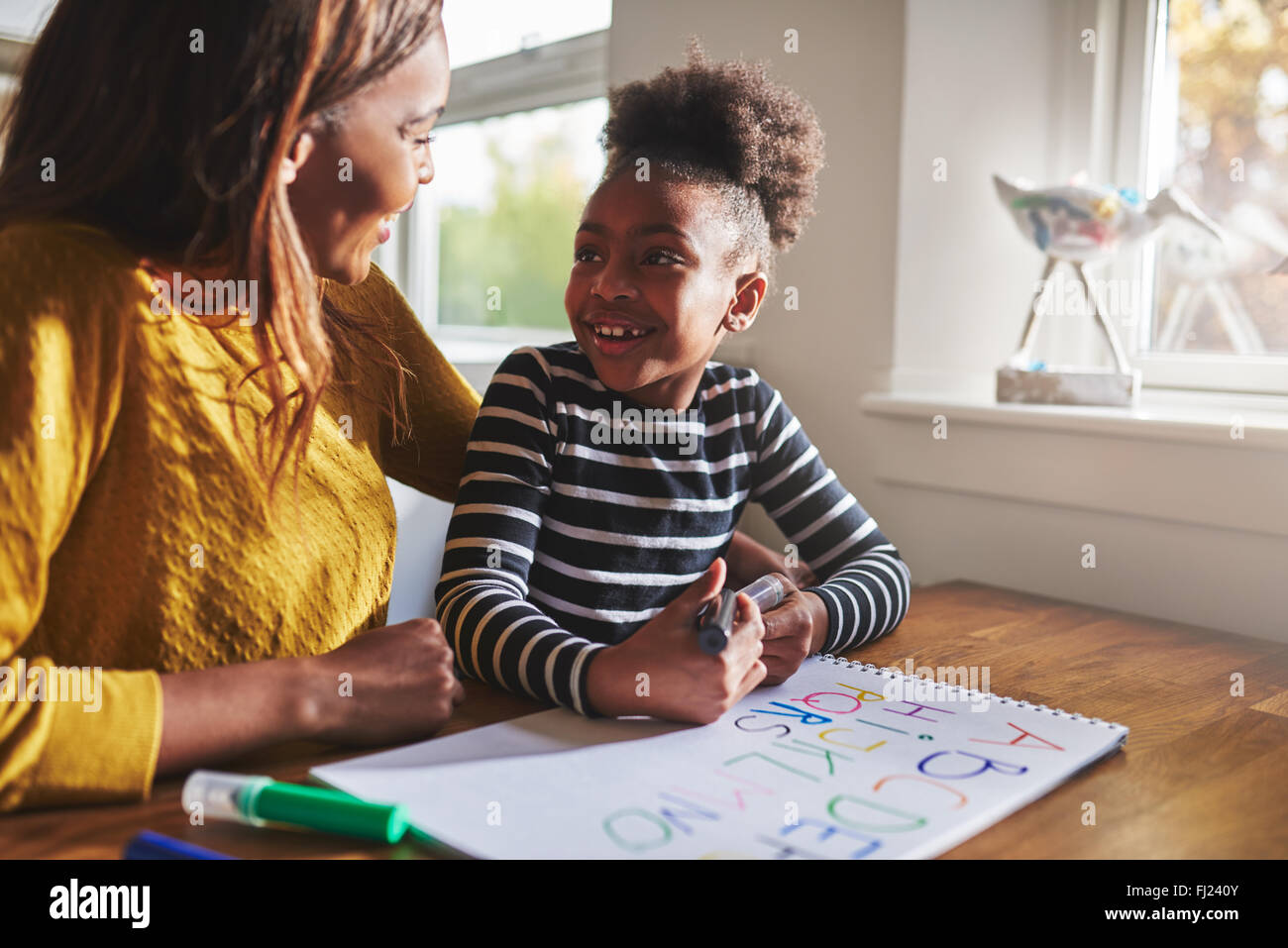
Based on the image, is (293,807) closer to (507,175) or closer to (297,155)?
(297,155)

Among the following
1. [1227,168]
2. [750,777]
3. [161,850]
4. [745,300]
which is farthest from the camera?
[1227,168]

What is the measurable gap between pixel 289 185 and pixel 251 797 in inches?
15.2

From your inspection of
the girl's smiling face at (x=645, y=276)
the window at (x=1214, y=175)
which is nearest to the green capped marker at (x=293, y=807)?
the girl's smiling face at (x=645, y=276)

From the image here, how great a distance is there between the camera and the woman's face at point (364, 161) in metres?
0.69

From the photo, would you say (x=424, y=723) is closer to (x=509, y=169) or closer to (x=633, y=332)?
(x=633, y=332)

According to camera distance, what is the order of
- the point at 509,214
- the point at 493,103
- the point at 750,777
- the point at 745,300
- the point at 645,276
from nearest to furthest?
the point at 750,777 < the point at 645,276 < the point at 745,300 < the point at 493,103 < the point at 509,214

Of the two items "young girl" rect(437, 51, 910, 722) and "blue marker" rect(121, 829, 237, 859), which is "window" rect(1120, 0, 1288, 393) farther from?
"blue marker" rect(121, 829, 237, 859)

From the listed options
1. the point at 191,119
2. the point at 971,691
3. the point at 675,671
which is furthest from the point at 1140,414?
the point at 191,119

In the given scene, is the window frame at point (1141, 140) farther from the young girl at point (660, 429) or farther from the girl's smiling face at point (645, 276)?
the girl's smiling face at point (645, 276)

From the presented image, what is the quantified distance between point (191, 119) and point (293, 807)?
1.30 feet

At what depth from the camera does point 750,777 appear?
0.61 meters

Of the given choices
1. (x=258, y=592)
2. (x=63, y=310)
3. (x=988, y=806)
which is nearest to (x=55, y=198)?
(x=63, y=310)

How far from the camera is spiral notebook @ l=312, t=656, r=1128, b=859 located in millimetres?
532

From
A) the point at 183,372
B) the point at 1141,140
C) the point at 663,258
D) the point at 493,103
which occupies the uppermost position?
the point at 493,103
